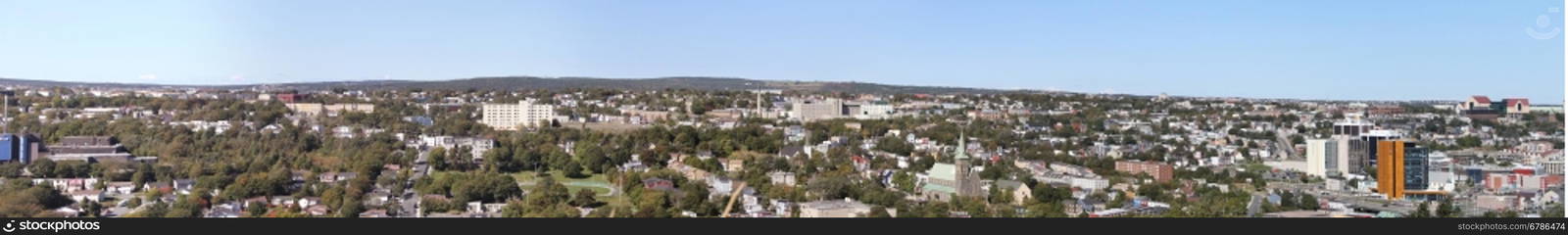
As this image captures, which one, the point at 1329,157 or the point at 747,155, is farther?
the point at 747,155

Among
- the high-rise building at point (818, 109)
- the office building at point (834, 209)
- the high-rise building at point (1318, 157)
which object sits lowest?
the office building at point (834, 209)

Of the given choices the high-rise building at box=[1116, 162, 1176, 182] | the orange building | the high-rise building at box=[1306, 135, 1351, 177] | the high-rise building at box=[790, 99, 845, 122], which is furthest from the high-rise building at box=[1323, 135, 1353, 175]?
the high-rise building at box=[790, 99, 845, 122]

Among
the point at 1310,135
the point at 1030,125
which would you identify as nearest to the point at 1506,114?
the point at 1310,135

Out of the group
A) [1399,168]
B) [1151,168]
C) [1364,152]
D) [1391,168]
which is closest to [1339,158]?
[1364,152]

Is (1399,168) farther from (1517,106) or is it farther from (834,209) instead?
(834,209)

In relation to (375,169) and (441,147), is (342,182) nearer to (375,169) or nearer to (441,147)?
(375,169)

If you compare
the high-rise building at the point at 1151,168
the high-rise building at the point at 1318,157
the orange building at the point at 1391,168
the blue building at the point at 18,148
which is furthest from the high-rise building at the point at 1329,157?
the blue building at the point at 18,148

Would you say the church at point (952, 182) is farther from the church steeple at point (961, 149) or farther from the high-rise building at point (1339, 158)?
the high-rise building at point (1339, 158)
